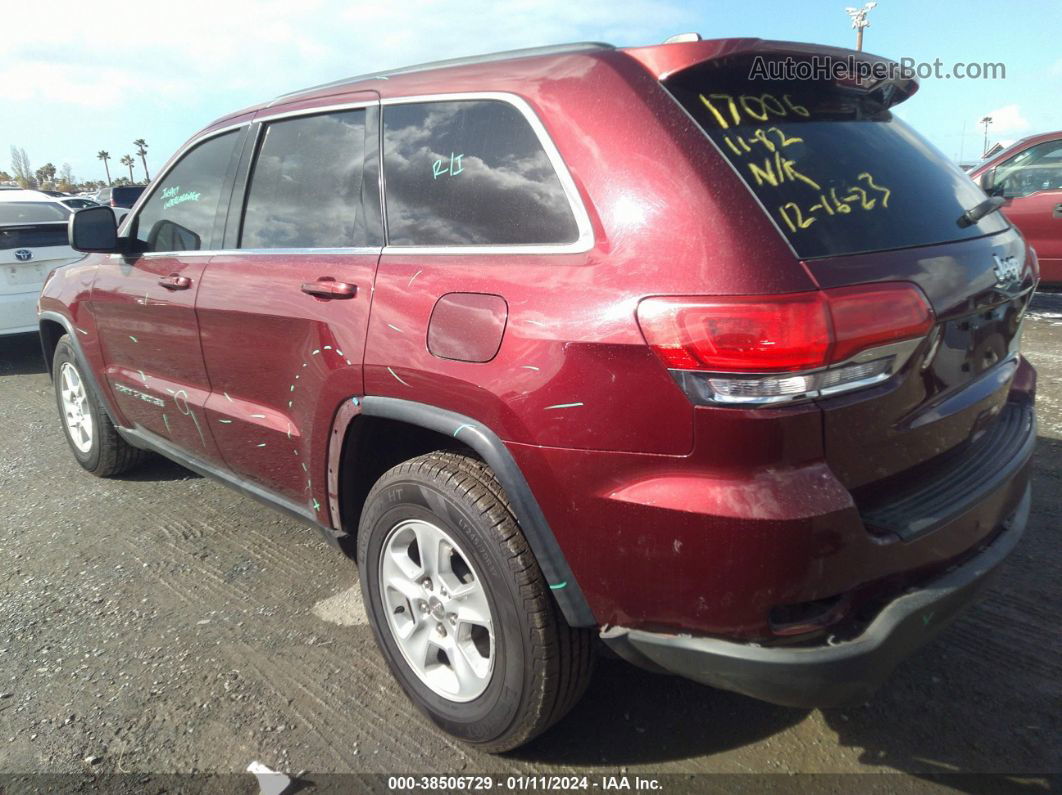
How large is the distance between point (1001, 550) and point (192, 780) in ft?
7.53

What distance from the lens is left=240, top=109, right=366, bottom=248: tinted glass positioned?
2.65 meters

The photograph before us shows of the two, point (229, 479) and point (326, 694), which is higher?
point (229, 479)

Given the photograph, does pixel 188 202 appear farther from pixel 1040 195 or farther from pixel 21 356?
pixel 1040 195

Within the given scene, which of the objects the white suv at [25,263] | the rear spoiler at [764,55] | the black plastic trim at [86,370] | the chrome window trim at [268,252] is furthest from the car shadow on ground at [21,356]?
the rear spoiler at [764,55]

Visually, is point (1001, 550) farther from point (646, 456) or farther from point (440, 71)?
point (440, 71)

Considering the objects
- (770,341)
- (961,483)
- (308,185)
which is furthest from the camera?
(308,185)

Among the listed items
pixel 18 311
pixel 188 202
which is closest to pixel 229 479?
pixel 188 202

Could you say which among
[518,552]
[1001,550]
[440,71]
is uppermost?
[440,71]

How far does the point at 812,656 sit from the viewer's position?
1.74 metres

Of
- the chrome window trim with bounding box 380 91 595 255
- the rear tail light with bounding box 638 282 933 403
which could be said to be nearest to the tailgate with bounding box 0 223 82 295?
the chrome window trim with bounding box 380 91 595 255

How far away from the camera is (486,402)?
200cm

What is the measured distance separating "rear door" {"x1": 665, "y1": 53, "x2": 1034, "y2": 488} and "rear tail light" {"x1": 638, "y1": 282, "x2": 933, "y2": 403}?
2.2 inches

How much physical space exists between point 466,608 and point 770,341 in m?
1.12

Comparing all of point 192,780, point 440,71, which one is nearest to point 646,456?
point 440,71
